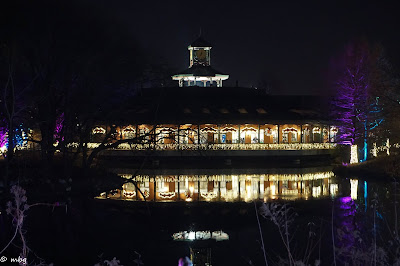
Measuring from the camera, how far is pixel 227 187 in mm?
27438

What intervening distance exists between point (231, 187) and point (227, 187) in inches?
10.7

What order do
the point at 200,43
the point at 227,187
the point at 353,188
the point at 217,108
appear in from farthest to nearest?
the point at 200,43 → the point at 217,108 → the point at 227,187 → the point at 353,188

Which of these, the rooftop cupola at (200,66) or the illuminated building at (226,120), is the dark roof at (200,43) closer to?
the rooftop cupola at (200,66)

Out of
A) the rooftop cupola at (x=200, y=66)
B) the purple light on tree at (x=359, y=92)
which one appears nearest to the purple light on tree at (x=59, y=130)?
the purple light on tree at (x=359, y=92)

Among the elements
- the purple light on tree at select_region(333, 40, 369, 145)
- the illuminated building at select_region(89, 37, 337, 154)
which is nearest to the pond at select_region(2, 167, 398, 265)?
the purple light on tree at select_region(333, 40, 369, 145)

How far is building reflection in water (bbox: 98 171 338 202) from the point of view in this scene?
23828 mm

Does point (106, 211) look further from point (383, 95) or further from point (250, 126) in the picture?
point (250, 126)

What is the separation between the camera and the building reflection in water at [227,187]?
23.8 meters

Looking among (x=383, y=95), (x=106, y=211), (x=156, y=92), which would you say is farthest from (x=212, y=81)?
(x=106, y=211)

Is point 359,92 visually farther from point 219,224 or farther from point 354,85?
point 219,224

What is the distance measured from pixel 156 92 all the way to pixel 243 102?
977cm

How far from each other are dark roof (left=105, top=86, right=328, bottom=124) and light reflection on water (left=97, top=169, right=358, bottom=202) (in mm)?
9722

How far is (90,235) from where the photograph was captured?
1548 cm

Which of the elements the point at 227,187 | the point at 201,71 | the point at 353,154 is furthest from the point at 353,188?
the point at 201,71
